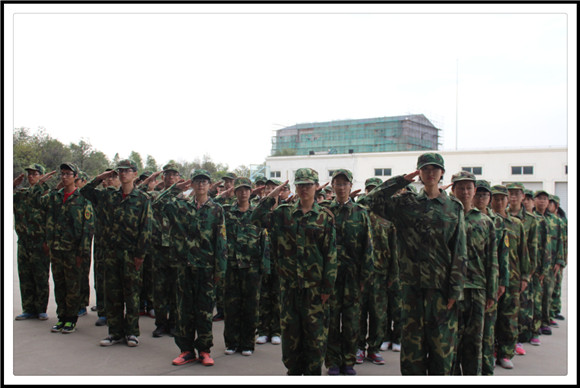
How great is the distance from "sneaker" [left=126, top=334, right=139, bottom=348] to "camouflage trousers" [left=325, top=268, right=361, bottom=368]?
2.46m

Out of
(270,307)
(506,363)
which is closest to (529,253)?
(506,363)

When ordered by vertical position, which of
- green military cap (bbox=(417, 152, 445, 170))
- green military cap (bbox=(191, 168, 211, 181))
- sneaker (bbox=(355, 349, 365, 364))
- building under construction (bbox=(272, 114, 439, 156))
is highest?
building under construction (bbox=(272, 114, 439, 156))

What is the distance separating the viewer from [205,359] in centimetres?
538

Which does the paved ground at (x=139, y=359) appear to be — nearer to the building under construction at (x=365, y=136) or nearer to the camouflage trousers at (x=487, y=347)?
the camouflage trousers at (x=487, y=347)

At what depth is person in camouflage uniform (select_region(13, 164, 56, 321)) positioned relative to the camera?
7.21 metres

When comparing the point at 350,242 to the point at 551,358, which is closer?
the point at 350,242

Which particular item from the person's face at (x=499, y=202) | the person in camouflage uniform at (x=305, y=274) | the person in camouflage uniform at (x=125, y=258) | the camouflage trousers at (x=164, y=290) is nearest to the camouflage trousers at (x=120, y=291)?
the person in camouflage uniform at (x=125, y=258)

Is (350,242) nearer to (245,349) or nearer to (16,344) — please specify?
(245,349)

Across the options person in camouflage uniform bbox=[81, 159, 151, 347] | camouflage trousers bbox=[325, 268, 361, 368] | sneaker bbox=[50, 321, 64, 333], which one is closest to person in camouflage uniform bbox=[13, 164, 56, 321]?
sneaker bbox=[50, 321, 64, 333]

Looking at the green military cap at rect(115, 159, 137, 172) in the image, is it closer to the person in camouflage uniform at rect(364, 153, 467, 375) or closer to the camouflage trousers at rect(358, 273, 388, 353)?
the camouflage trousers at rect(358, 273, 388, 353)

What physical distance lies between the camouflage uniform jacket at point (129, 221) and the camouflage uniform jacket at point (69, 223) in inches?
34.2

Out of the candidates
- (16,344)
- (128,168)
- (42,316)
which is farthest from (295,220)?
(42,316)

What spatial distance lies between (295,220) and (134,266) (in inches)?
99.1

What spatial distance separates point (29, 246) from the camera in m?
7.30
